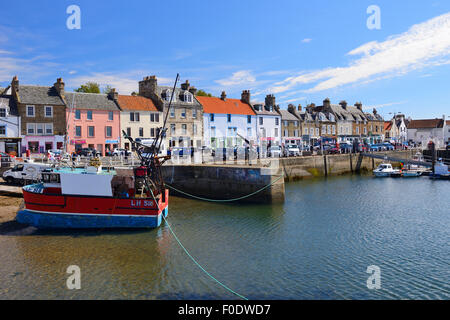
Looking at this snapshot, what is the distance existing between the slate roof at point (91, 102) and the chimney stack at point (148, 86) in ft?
19.4

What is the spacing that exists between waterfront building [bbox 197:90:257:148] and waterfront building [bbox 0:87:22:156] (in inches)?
960

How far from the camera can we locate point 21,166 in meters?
27.7

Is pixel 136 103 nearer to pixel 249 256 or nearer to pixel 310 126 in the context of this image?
pixel 310 126

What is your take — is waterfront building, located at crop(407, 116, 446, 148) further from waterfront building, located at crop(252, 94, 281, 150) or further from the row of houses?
waterfront building, located at crop(252, 94, 281, 150)

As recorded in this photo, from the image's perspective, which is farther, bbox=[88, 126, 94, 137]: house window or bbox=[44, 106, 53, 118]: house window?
bbox=[88, 126, 94, 137]: house window

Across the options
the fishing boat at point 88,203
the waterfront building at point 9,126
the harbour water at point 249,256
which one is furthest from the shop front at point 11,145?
the harbour water at point 249,256

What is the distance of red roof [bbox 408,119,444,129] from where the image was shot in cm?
9467

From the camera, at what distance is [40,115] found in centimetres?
4050

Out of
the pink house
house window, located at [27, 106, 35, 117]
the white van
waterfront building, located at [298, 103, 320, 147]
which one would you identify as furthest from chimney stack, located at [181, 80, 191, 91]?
the white van

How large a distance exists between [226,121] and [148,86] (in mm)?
12931

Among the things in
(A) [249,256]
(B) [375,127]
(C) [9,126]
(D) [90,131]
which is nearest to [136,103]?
(D) [90,131]

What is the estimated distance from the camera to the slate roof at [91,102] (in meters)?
43.2
